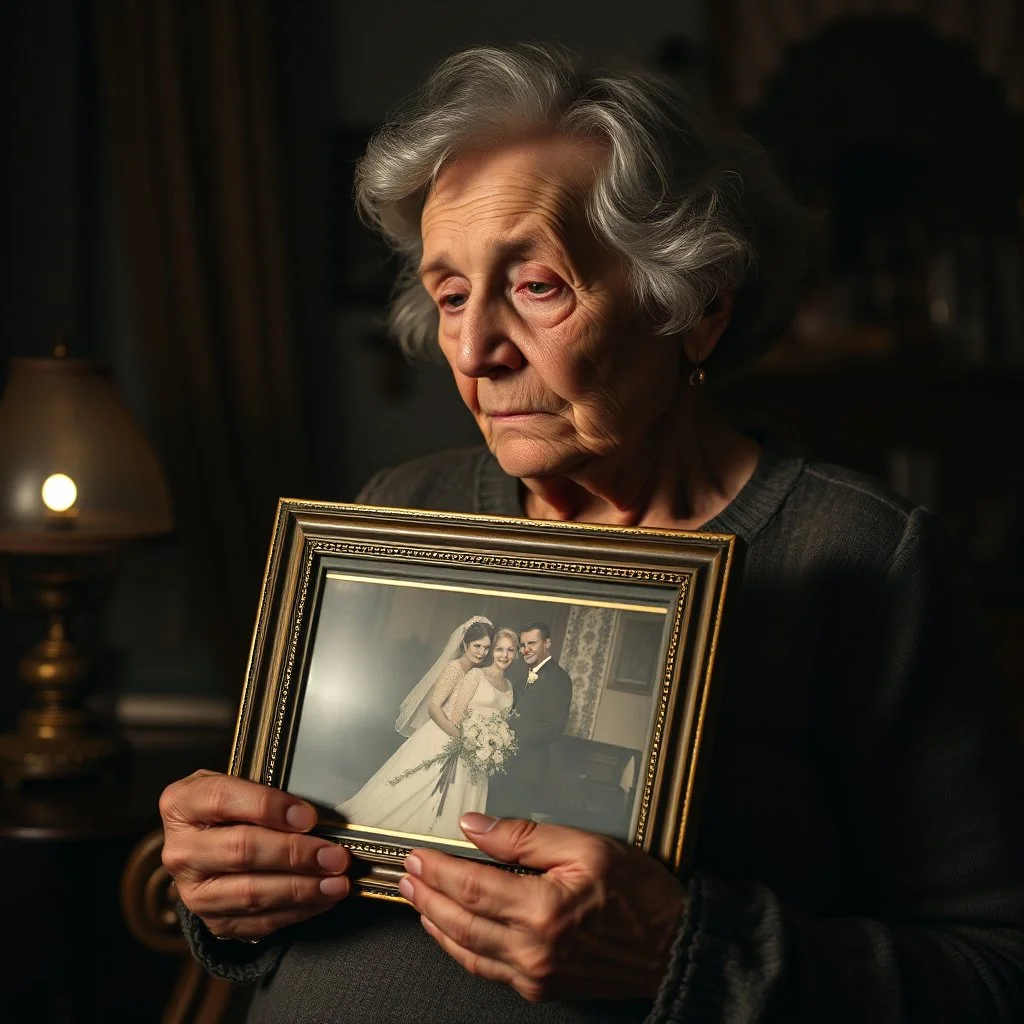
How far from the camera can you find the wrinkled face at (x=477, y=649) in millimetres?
1082

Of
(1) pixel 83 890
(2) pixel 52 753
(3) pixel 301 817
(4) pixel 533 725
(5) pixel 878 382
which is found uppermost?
(5) pixel 878 382

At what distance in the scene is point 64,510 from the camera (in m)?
2.13

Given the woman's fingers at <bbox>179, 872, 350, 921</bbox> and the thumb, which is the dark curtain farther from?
the thumb

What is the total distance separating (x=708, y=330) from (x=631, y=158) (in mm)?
228

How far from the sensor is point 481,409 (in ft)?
4.17

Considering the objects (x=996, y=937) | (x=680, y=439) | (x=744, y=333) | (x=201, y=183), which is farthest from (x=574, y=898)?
(x=201, y=183)

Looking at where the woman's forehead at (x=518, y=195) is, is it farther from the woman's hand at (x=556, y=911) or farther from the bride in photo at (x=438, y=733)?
the woman's hand at (x=556, y=911)

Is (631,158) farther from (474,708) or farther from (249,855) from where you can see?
(249,855)

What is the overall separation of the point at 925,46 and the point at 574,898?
3.29 m

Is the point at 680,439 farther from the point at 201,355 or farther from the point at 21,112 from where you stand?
the point at 21,112

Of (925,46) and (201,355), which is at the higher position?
(925,46)

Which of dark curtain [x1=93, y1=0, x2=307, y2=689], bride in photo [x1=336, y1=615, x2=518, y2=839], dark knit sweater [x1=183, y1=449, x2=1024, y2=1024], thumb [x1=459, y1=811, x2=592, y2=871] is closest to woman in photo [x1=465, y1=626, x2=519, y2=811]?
bride in photo [x1=336, y1=615, x2=518, y2=839]

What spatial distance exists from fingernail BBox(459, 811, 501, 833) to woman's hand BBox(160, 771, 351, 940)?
0.12 metres

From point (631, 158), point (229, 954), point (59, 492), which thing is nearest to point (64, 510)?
point (59, 492)
